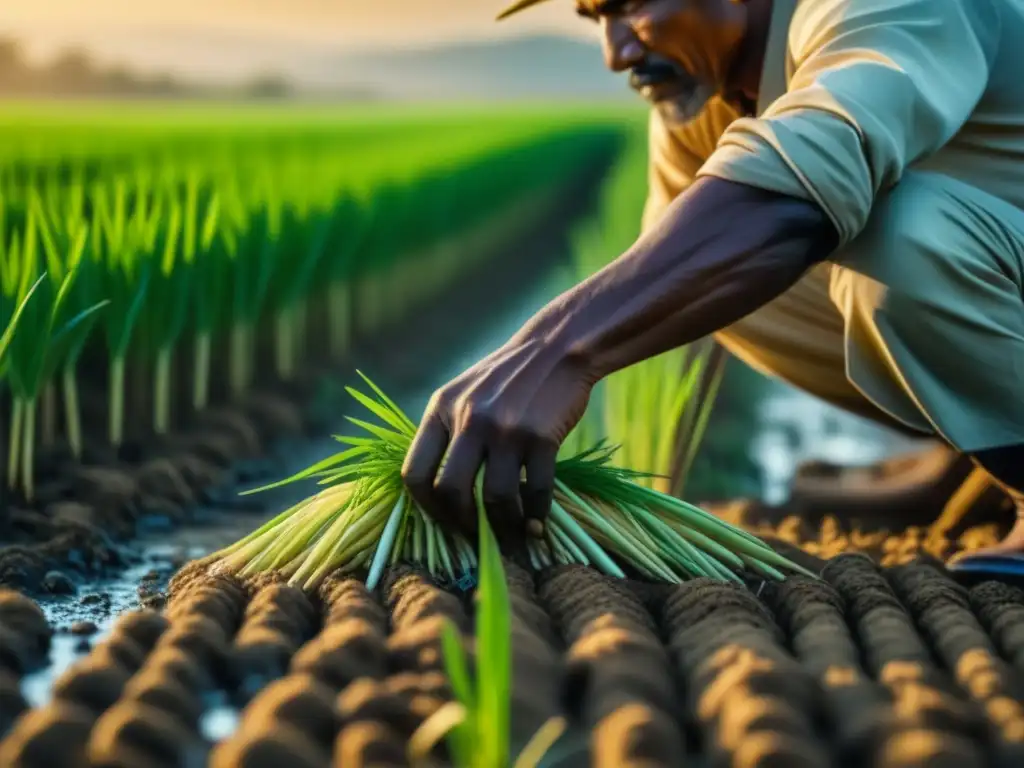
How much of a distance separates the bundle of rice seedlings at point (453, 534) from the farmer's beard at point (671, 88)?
693 mm

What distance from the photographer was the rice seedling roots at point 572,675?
49.0 inches

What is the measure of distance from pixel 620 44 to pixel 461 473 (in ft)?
2.98

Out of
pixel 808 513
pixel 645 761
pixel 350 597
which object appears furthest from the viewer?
pixel 808 513

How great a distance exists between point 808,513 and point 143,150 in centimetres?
523

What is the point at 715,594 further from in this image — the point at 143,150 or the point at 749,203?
the point at 143,150

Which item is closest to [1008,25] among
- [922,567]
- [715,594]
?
[922,567]

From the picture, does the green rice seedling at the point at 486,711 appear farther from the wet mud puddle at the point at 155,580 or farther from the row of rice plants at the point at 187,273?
the row of rice plants at the point at 187,273

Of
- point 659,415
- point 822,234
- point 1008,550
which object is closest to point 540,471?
point 822,234

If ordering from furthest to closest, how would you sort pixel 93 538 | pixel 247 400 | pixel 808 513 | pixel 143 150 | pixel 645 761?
pixel 143 150 < pixel 247 400 < pixel 808 513 < pixel 93 538 < pixel 645 761

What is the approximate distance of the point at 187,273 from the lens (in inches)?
119

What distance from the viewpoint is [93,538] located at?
235cm

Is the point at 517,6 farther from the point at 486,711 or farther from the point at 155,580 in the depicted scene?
the point at 486,711

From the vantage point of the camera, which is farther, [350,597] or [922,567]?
[922,567]

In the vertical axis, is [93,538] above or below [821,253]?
below
